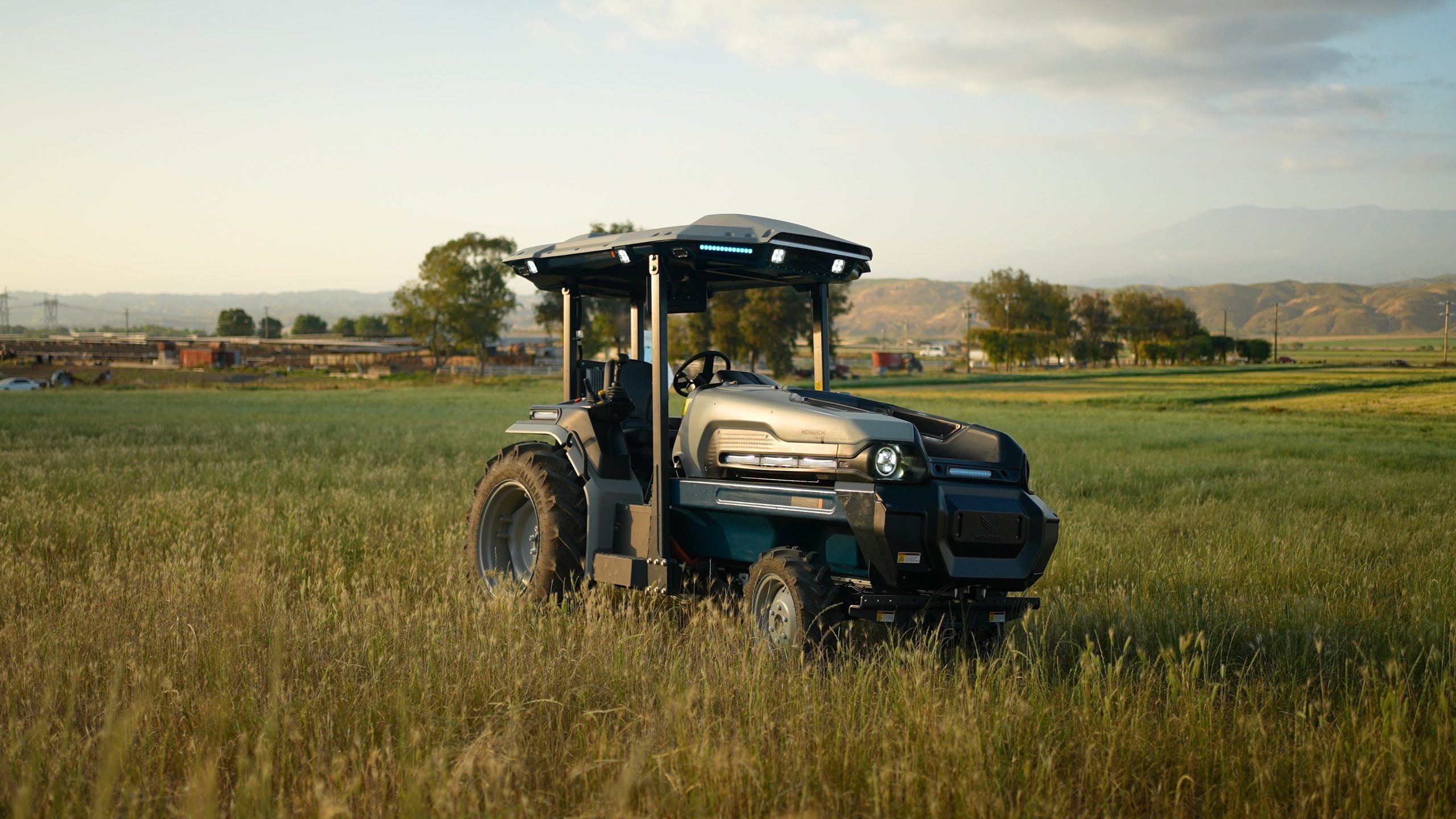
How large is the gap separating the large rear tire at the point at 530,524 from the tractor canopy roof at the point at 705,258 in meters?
1.28

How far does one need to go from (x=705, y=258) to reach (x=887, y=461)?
70.6 inches

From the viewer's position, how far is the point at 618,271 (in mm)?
7598

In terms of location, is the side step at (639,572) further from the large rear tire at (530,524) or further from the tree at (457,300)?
the tree at (457,300)

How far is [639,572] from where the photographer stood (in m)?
6.46

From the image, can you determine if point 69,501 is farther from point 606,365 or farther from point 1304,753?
point 1304,753

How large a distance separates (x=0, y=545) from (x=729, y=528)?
246 inches

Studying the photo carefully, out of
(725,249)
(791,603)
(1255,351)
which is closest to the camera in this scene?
(791,603)

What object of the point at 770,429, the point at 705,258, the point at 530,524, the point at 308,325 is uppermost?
the point at 308,325

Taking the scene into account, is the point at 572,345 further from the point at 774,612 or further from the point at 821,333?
the point at 774,612

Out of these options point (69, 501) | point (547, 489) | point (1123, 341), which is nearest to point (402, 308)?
point (69, 501)

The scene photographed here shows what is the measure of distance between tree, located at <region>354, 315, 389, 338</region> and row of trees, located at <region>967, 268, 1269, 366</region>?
285ft

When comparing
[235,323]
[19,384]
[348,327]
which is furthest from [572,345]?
[235,323]

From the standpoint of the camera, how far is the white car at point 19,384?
197 feet

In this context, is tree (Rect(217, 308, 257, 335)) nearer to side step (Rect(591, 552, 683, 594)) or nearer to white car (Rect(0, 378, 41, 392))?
white car (Rect(0, 378, 41, 392))
